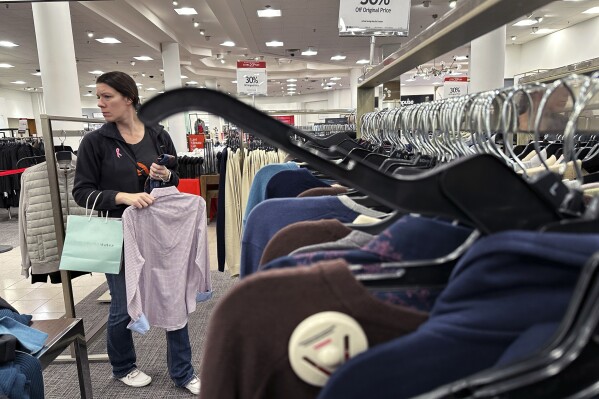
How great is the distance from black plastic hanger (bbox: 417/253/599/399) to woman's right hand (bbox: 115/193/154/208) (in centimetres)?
176

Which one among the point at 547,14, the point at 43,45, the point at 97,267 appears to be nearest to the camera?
the point at 97,267

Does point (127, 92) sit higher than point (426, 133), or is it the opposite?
point (127, 92)

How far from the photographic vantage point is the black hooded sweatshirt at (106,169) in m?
1.96

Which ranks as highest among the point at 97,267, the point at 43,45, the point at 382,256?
the point at 43,45

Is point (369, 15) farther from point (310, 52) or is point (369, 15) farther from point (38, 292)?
point (310, 52)

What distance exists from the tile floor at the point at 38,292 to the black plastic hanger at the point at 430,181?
3521 millimetres

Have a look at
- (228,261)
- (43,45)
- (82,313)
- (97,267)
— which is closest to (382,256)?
(97,267)

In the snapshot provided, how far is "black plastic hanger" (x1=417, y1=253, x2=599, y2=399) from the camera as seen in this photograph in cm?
37

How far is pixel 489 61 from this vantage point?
5637mm

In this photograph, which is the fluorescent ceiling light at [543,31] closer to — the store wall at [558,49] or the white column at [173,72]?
the store wall at [558,49]

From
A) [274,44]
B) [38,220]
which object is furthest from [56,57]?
[274,44]

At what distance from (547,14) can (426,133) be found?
9022 millimetres

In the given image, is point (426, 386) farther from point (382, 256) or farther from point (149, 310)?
point (149, 310)

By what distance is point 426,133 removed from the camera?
4.16 feet
